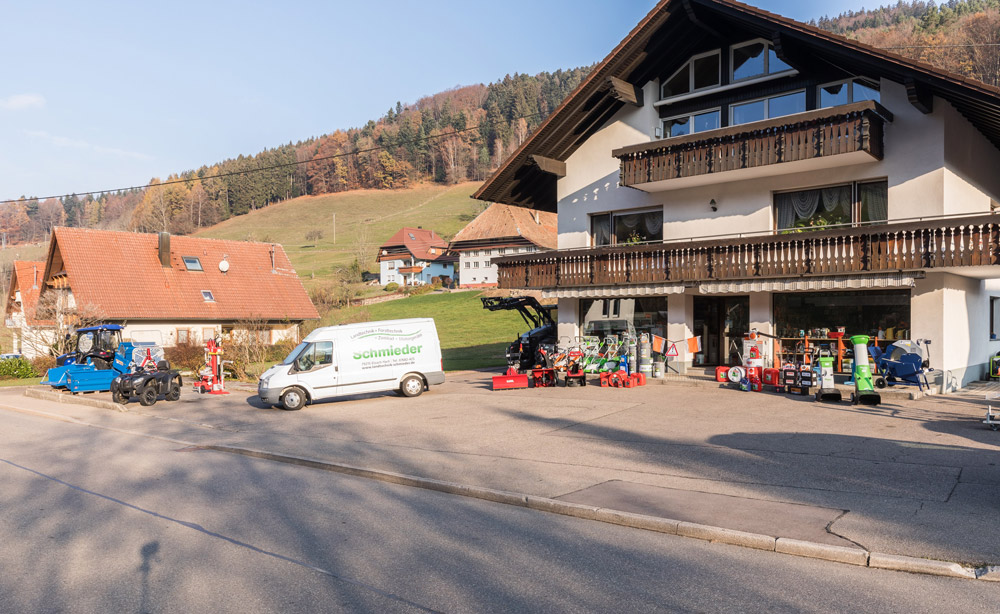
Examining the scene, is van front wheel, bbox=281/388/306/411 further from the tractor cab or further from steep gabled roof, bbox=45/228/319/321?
steep gabled roof, bbox=45/228/319/321

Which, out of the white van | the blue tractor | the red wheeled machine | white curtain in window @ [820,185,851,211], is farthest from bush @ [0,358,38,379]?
white curtain in window @ [820,185,851,211]

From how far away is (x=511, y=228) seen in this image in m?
75.9

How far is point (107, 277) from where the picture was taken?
131 ft

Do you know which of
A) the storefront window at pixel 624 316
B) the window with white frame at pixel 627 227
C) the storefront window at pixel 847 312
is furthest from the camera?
the window with white frame at pixel 627 227

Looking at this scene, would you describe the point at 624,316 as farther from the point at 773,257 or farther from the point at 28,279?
the point at 28,279

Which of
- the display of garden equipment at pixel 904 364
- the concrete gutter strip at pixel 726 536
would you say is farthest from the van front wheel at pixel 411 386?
the concrete gutter strip at pixel 726 536

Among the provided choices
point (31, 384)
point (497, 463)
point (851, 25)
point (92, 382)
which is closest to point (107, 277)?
point (31, 384)

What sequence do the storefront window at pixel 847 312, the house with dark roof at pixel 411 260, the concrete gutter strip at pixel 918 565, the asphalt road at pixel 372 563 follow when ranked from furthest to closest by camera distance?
the house with dark roof at pixel 411 260
the storefront window at pixel 847 312
the concrete gutter strip at pixel 918 565
the asphalt road at pixel 372 563

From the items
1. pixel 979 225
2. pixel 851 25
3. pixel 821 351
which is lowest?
pixel 821 351

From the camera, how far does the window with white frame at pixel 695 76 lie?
22.0 metres

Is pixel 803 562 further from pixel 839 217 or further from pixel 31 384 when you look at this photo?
pixel 31 384

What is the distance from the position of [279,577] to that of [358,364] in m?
14.0

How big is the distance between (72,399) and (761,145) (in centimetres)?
2247

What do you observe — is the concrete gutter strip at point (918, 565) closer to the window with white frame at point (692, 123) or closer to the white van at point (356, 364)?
the white van at point (356, 364)
